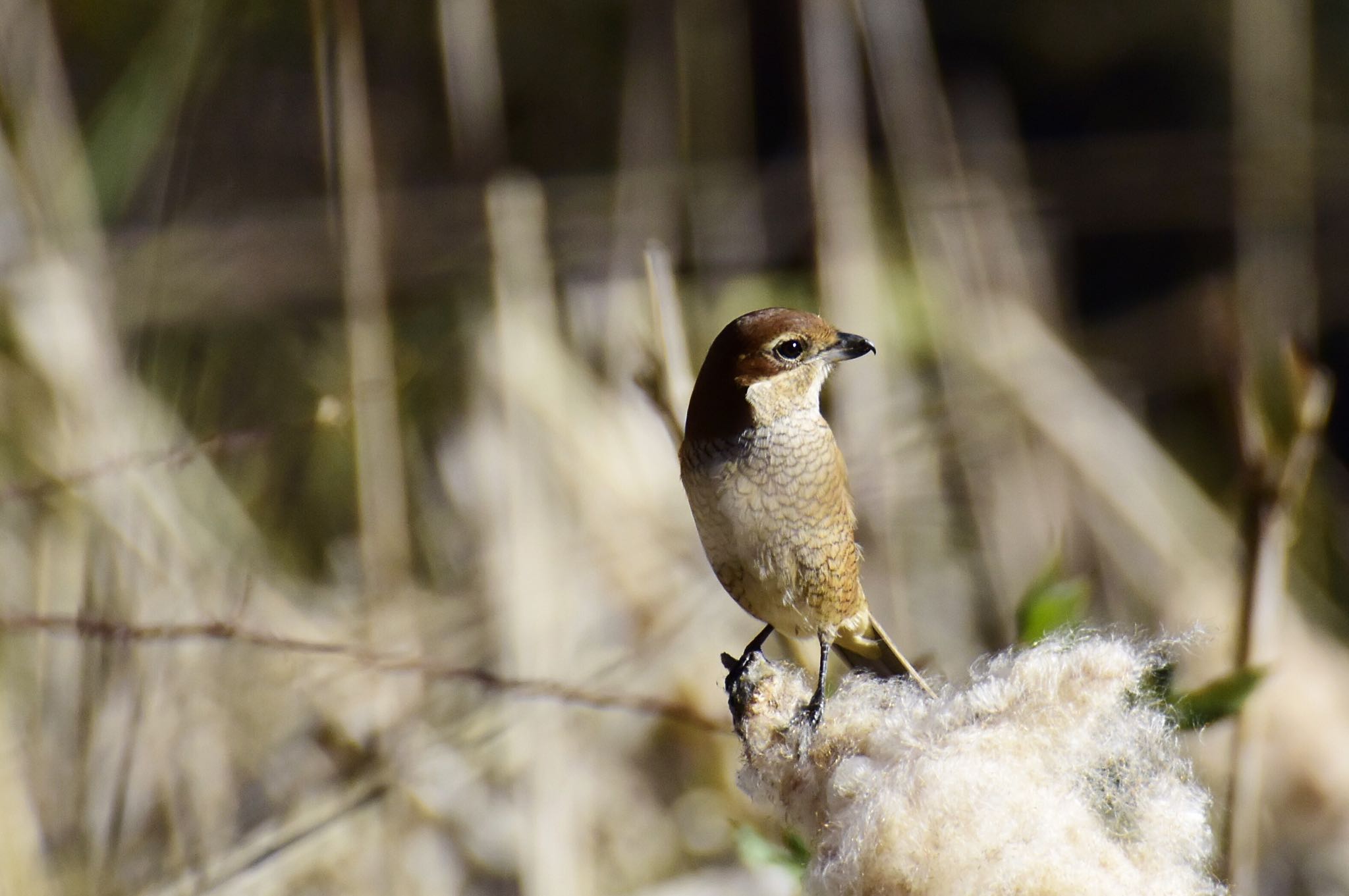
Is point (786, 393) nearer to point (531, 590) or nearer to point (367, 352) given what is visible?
point (367, 352)

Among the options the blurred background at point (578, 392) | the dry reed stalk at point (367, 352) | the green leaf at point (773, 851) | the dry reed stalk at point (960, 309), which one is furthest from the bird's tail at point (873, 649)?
the dry reed stalk at point (960, 309)

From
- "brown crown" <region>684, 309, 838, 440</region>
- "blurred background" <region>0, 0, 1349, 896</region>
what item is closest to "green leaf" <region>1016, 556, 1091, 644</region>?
"blurred background" <region>0, 0, 1349, 896</region>

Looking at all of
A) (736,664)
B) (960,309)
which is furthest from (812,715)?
(960,309)

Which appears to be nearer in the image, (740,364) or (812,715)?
(812,715)

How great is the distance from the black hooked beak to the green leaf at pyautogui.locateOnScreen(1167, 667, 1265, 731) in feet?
2.03

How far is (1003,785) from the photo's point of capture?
1.19m

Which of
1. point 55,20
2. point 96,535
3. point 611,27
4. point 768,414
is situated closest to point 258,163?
point 55,20

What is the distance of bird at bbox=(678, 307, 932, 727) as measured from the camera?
1.63 m

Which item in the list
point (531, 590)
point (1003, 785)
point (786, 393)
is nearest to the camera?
point (1003, 785)

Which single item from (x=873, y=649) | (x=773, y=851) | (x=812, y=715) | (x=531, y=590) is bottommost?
(x=531, y=590)

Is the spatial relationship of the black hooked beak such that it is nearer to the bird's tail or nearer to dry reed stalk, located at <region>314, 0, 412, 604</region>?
the bird's tail

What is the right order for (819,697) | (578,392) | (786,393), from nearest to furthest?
(819,697) → (786,393) → (578,392)

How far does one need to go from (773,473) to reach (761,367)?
0.48ft

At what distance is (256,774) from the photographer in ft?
10.6
